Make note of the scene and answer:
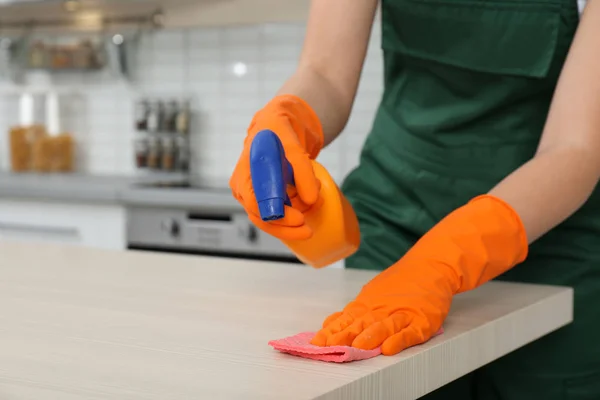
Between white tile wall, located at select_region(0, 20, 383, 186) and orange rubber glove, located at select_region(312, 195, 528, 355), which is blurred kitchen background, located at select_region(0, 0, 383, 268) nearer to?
white tile wall, located at select_region(0, 20, 383, 186)

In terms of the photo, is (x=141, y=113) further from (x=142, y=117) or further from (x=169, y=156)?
(x=169, y=156)

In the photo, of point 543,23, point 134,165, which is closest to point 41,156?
point 134,165

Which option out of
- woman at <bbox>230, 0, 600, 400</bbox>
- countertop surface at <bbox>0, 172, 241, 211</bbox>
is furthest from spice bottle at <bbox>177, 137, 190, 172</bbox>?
woman at <bbox>230, 0, 600, 400</bbox>

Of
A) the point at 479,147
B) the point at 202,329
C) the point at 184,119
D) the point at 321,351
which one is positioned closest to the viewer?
the point at 321,351

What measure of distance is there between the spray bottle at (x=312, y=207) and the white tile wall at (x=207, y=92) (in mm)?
1911

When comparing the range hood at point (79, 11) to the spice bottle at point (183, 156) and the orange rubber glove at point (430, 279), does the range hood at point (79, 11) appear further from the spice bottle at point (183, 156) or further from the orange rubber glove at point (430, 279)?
the orange rubber glove at point (430, 279)

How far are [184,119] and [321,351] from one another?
246 centimetres

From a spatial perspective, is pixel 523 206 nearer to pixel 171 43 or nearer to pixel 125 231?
pixel 125 231

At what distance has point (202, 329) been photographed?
88 cm

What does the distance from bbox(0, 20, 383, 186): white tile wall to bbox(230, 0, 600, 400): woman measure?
4.65 feet

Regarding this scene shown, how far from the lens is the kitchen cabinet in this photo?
2.73 meters

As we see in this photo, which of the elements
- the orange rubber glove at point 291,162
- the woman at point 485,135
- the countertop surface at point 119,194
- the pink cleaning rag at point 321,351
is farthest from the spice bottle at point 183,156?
the pink cleaning rag at point 321,351

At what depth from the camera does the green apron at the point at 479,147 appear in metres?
1.26

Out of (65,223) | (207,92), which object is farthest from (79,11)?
(65,223)
